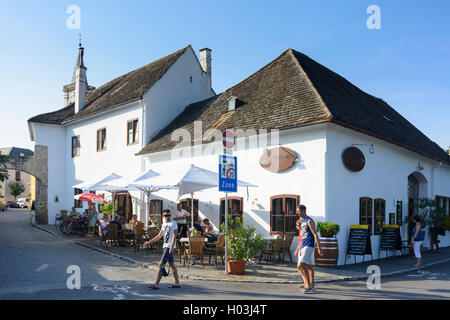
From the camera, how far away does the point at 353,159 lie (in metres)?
14.3

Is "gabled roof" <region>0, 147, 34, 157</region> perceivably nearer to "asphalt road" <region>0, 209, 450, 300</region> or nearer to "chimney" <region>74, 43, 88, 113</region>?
"chimney" <region>74, 43, 88, 113</region>

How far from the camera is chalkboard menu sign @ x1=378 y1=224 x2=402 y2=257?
49.8 feet

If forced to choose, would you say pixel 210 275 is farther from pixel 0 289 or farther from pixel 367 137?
pixel 367 137

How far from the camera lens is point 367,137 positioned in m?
15.3

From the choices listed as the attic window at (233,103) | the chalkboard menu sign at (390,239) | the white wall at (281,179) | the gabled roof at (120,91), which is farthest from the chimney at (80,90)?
the chalkboard menu sign at (390,239)

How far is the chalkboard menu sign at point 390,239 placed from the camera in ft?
49.8

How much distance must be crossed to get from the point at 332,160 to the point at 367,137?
2.49 m

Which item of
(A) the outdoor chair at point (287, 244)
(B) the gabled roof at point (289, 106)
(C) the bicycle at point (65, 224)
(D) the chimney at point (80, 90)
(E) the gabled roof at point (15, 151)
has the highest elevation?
(D) the chimney at point (80, 90)

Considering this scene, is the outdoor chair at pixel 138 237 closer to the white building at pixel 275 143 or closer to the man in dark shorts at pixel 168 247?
the white building at pixel 275 143

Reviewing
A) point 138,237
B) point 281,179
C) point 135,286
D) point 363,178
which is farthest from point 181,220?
point 135,286

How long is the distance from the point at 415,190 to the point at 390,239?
558 centimetres

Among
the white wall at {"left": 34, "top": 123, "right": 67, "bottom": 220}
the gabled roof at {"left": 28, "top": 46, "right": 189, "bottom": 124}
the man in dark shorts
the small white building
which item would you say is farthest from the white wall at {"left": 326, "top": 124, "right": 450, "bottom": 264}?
the white wall at {"left": 34, "top": 123, "right": 67, "bottom": 220}

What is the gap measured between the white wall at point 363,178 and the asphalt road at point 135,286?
2.67 metres
